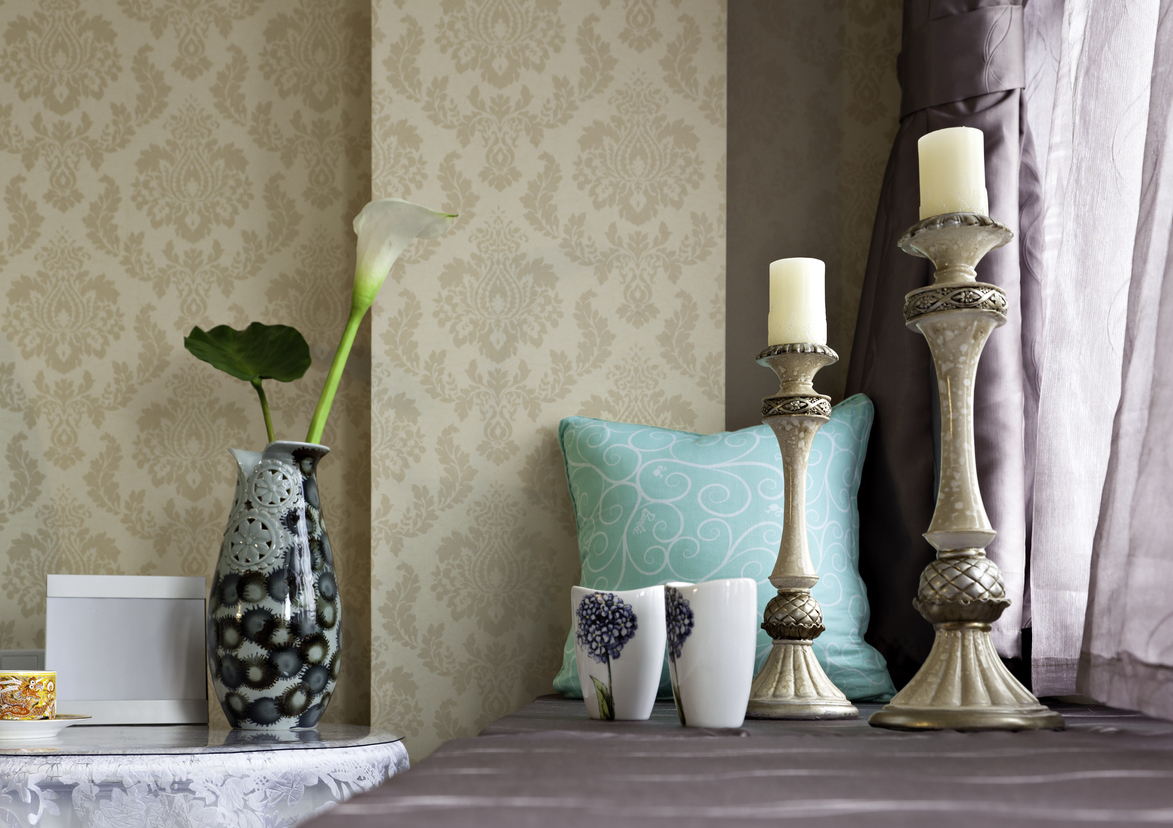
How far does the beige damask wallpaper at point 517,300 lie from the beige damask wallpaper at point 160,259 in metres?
0.19

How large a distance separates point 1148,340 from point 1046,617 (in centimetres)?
37

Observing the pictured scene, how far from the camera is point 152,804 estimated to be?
1050mm

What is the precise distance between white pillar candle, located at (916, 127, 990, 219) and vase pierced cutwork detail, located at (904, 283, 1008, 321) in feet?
0.24

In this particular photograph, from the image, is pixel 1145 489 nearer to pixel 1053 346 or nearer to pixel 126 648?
pixel 1053 346

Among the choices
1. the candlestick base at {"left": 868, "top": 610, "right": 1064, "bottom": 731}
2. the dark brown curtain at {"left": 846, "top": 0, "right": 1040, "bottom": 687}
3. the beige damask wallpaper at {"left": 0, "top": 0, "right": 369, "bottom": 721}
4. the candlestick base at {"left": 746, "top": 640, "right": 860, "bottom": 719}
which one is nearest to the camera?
the candlestick base at {"left": 868, "top": 610, "right": 1064, "bottom": 731}

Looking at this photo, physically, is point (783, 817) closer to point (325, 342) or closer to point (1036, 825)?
point (1036, 825)

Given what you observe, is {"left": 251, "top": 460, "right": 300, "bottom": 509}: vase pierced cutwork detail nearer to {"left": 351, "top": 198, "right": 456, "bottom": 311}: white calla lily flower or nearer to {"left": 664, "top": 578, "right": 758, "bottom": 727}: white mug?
{"left": 351, "top": 198, "right": 456, "bottom": 311}: white calla lily flower

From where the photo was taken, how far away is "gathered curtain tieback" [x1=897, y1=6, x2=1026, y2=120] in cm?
136

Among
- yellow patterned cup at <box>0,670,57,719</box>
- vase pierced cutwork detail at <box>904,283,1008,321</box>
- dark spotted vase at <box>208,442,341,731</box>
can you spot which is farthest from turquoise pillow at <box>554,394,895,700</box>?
yellow patterned cup at <box>0,670,57,719</box>

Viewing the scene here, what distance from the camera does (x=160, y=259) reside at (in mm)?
1896

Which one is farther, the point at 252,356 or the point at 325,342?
the point at 325,342

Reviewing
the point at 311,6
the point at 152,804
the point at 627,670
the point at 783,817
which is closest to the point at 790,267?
the point at 627,670

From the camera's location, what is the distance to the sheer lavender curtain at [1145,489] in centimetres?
81

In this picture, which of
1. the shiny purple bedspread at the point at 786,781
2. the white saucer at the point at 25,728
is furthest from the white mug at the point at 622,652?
the white saucer at the point at 25,728
